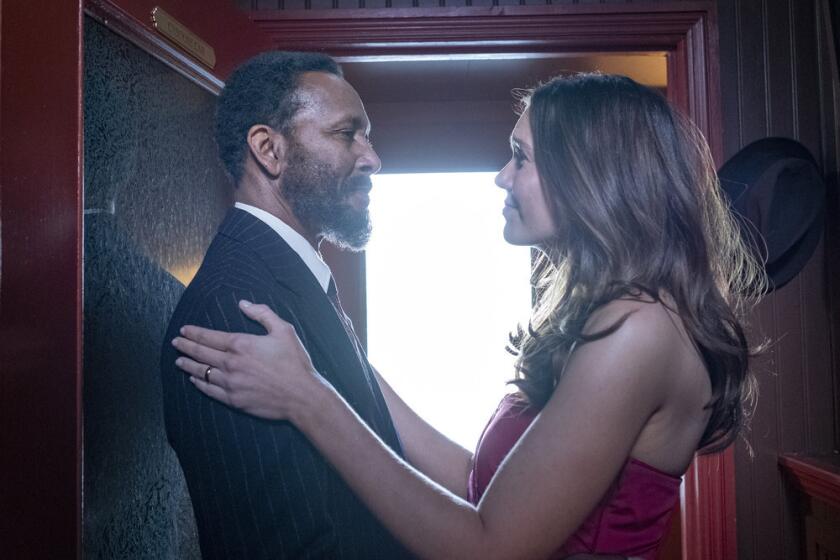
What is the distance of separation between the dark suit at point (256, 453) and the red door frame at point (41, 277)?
A: 7.2 inches

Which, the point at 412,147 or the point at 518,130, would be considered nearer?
the point at 518,130

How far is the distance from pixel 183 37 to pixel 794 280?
2000 mm

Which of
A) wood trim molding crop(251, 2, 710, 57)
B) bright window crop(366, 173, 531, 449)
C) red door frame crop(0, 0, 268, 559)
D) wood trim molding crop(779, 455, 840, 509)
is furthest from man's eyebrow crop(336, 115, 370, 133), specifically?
bright window crop(366, 173, 531, 449)

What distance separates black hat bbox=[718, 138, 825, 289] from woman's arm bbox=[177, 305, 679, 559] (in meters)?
1.23

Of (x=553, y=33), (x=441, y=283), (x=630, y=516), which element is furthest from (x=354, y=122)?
(x=441, y=283)

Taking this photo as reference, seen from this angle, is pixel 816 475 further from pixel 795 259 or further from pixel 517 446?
pixel 517 446

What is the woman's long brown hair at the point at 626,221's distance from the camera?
1395mm

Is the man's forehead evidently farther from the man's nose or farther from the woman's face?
the woman's face

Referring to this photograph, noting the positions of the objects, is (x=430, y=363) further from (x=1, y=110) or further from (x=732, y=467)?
(x=1, y=110)

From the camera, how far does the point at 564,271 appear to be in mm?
1520

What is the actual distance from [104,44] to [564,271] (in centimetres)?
100

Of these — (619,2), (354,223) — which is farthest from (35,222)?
(619,2)

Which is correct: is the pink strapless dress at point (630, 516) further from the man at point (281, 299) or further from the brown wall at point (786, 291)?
the brown wall at point (786, 291)

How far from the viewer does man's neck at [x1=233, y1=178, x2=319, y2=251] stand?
1668mm
